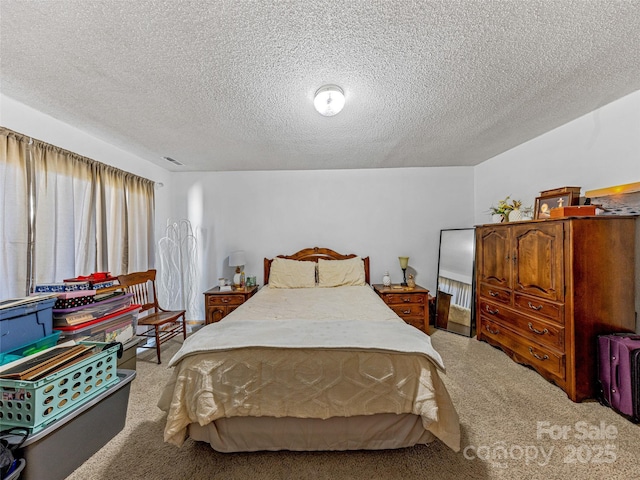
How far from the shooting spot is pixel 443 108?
7.52ft

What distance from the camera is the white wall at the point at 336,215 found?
4.18 m

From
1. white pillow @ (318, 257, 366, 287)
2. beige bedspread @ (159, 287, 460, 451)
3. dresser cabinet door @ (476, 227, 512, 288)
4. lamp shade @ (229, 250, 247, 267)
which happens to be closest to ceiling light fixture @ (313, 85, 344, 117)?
beige bedspread @ (159, 287, 460, 451)

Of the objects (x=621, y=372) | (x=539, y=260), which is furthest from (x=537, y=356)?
(x=539, y=260)

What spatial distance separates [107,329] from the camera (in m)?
2.21

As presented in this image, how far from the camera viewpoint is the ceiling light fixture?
1.90 metres

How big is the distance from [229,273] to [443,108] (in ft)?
11.8

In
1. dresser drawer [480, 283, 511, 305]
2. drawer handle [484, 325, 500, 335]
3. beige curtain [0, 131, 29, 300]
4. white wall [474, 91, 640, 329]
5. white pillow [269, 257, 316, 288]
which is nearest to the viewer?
beige curtain [0, 131, 29, 300]

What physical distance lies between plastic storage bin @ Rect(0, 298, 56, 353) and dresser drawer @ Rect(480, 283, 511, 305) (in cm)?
408

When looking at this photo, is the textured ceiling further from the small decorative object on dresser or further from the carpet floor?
the carpet floor

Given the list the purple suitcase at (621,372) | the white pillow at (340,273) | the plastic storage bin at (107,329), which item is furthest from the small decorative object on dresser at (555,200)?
the plastic storage bin at (107,329)

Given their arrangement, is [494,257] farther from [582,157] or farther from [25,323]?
[25,323]

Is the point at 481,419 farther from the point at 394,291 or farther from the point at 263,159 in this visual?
the point at 263,159

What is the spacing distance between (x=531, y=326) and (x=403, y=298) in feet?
4.47

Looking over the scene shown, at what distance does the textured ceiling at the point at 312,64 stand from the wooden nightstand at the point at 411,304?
2.01m
